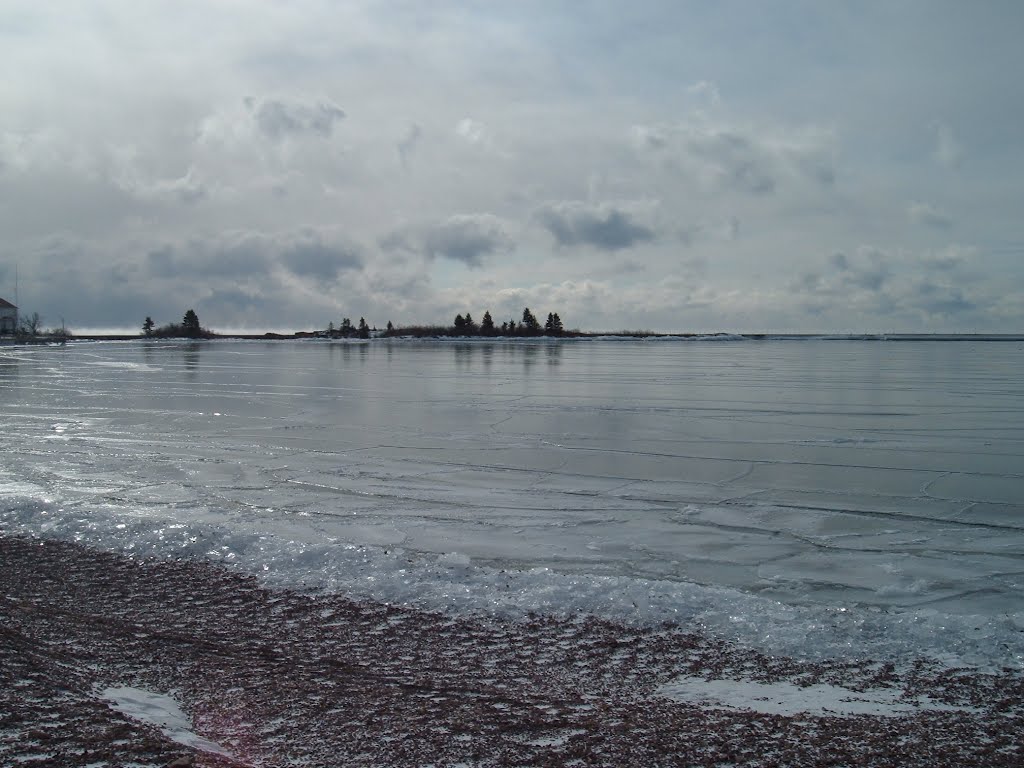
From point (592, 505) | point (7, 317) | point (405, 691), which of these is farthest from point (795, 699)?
point (7, 317)

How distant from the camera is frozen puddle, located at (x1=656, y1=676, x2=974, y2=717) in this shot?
4.05 metres

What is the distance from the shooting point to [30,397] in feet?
70.2

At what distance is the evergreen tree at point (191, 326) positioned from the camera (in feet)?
409

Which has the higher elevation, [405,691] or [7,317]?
[7,317]

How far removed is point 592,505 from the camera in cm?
888

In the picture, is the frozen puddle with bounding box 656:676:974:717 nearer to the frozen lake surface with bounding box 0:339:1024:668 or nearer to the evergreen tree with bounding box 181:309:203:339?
the frozen lake surface with bounding box 0:339:1024:668

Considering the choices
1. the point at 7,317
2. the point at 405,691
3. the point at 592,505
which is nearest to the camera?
the point at 405,691

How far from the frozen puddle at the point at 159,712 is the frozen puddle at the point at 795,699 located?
2275mm

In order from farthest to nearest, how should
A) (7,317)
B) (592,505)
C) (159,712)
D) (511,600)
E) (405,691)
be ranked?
1. (7,317)
2. (592,505)
3. (511,600)
4. (405,691)
5. (159,712)

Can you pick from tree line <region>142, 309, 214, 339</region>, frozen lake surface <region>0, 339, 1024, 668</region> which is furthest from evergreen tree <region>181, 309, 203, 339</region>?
frozen lake surface <region>0, 339, 1024, 668</region>

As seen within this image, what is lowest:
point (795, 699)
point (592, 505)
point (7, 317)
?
point (795, 699)

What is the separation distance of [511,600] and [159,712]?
8.15ft

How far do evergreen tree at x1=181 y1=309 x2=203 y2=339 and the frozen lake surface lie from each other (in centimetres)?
11305

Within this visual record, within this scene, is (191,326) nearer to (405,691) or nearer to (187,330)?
(187,330)
